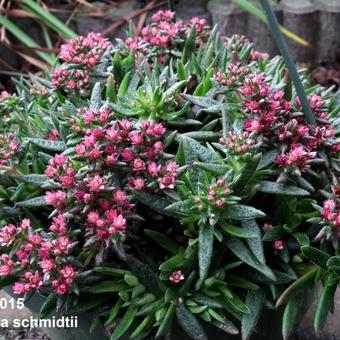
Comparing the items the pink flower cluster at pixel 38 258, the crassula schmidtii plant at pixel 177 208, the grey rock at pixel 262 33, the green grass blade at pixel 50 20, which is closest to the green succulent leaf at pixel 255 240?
the crassula schmidtii plant at pixel 177 208

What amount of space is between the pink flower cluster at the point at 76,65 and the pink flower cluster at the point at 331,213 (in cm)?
60

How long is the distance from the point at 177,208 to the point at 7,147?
380 millimetres

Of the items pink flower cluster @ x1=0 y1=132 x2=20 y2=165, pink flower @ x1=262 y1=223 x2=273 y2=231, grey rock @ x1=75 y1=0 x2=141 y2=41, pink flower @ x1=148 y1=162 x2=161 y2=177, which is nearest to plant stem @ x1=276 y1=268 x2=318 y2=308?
pink flower @ x1=262 y1=223 x2=273 y2=231

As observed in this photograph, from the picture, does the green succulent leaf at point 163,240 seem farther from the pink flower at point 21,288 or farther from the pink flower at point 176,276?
the pink flower at point 21,288

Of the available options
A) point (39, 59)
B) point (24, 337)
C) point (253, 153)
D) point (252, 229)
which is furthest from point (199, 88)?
point (39, 59)

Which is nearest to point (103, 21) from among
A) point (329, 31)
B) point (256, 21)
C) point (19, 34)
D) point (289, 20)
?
point (19, 34)

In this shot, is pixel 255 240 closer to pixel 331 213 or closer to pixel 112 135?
→ pixel 331 213

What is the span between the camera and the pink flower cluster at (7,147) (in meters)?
1.21

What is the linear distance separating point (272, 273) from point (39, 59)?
2.01 metres

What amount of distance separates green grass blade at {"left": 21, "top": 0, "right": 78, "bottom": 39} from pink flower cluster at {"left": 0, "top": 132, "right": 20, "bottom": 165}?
1.40 m

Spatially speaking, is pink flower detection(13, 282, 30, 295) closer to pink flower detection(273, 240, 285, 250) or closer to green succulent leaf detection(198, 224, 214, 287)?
green succulent leaf detection(198, 224, 214, 287)

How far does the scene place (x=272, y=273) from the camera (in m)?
1.10

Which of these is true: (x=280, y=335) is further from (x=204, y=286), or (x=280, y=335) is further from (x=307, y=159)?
(x=307, y=159)

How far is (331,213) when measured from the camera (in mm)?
1102
